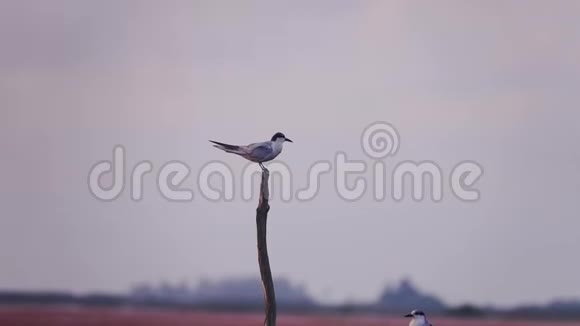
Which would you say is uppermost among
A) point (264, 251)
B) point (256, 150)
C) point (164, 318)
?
point (256, 150)

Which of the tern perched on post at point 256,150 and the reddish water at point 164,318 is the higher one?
the tern perched on post at point 256,150

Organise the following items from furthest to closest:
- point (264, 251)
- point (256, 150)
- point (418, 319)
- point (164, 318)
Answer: point (164, 318) < point (418, 319) < point (256, 150) < point (264, 251)

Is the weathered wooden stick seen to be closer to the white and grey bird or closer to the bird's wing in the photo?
the bird's wing

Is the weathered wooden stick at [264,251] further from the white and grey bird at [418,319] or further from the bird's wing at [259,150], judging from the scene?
the white and grey bird at [418,319]

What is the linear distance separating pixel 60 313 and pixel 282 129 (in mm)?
1222

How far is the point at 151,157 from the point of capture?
4012 millimetres

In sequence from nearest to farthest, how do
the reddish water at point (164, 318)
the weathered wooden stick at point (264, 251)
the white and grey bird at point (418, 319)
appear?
1. the weathered wooden stick at point (264, 251)
2. the white and grey bird at point (418, 319)
3. the reddish water at point (164, 318)

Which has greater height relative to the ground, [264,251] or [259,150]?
[259,150]

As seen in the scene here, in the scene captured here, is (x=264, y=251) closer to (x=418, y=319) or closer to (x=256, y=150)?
(x=256, y=150)

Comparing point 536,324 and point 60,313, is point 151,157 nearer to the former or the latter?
point 60,313

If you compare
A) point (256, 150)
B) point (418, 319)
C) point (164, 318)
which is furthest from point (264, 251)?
point (164, 318)

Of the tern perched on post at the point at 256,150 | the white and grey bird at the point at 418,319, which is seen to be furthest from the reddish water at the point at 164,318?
the tern perched on post at the point at 256,150

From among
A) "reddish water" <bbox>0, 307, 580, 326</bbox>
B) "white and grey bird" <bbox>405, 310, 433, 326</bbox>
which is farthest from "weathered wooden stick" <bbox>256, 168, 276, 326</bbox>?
"reddish water" <bbox>0, 307, 580, 326</bbox>

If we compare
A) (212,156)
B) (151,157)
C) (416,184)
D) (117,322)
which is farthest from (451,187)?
(117,322)
